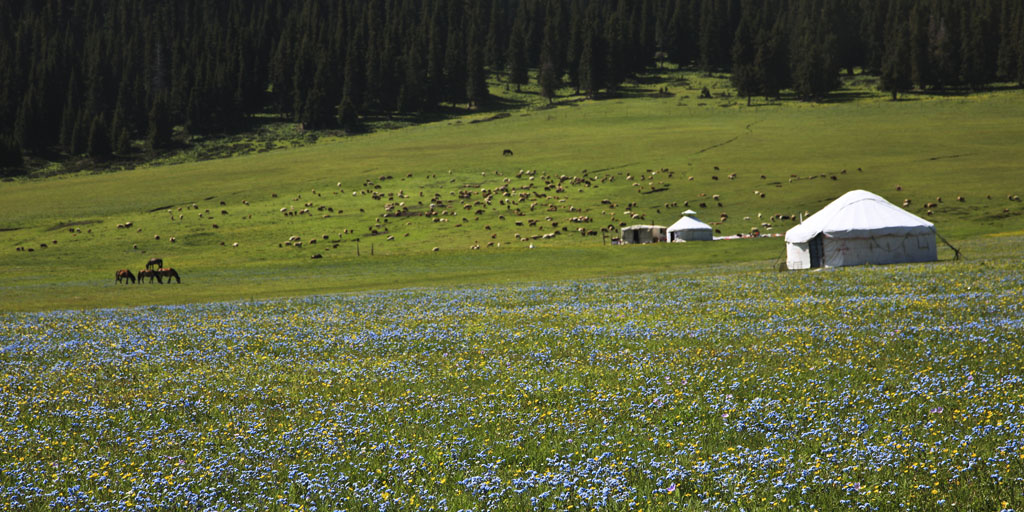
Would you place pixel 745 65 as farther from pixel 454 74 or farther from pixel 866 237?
pixel 866 237

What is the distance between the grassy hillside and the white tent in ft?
20.4

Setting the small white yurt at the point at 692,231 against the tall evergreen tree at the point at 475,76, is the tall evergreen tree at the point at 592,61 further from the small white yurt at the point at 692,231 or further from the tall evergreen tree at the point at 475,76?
the small white yurt at the point at 692,231

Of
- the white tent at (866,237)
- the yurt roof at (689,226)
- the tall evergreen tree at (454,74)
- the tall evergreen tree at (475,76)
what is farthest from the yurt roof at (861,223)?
the tall evergreen tree at (454,74)

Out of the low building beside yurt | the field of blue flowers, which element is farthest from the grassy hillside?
the field of blue flowers

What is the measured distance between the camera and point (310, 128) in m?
168

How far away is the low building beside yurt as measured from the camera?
72.8m

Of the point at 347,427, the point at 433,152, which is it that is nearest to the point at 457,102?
the point at 433,152

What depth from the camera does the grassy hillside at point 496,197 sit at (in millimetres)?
57812

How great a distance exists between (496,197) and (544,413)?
84.2 metres

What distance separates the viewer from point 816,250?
43938 mm

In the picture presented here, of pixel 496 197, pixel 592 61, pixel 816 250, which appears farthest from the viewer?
pixel 592 61

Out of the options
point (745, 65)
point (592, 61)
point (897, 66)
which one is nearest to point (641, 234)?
point (897, 66)

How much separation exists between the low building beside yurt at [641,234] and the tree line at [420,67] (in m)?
99.3

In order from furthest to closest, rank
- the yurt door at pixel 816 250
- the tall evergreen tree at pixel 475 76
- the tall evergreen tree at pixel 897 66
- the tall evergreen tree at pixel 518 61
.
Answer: the tall evergreen tree at pixel 518 61, the tall evergreen tree at pixel 475 76, the tall evergreen tree at pixel 897 66, the yurt door at pixel 816 250
